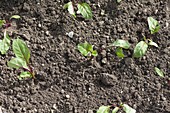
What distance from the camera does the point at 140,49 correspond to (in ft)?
6.85

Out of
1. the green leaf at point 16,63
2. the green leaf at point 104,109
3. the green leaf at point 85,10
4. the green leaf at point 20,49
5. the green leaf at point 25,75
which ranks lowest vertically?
the green leaf at point 104,109

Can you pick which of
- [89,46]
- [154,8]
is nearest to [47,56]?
[89,46]

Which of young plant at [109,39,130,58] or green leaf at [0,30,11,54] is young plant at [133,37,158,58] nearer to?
young plant at [109,39,130,58]

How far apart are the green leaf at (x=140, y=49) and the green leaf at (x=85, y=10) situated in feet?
1.00

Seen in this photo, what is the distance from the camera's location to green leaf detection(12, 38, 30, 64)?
197 cm

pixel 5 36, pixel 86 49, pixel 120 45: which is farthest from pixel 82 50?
pixel 5 36

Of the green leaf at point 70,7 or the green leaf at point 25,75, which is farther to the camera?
the green leaf at point 70,7

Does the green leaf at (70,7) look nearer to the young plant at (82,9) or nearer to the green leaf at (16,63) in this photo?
the young plant at (82,9)

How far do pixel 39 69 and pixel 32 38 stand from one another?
0.18 metres

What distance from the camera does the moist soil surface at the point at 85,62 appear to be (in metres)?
2.03

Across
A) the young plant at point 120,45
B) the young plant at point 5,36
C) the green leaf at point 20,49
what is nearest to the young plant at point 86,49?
the young plant at point 120,45

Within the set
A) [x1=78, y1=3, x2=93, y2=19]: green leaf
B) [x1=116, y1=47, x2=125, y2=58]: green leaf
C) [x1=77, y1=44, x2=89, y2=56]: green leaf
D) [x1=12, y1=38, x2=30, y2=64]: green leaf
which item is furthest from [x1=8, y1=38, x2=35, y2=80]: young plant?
[x1=116, y1=47, x2=125, y2=58]: green leaf

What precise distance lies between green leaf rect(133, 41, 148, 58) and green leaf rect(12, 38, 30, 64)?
571mm

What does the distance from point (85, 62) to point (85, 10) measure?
284 mm
